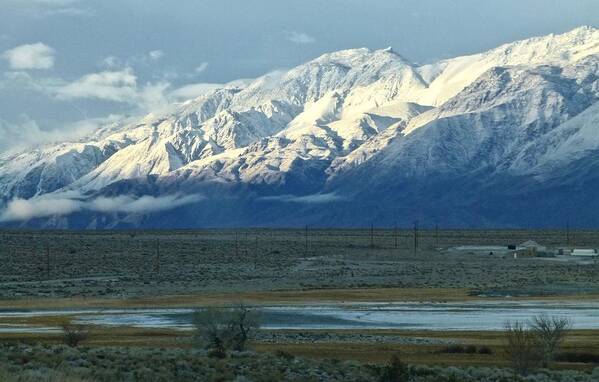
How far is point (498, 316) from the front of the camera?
238ft

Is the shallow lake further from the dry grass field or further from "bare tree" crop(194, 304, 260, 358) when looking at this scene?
"bare tree" crop(194, 304, 260, 358)

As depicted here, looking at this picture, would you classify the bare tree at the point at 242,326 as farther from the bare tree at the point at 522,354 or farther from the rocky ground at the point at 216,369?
the bare tree at the point at 522,354

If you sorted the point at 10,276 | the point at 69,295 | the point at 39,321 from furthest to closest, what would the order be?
the point at 10,276
the point at 69,295
the point at 39,321

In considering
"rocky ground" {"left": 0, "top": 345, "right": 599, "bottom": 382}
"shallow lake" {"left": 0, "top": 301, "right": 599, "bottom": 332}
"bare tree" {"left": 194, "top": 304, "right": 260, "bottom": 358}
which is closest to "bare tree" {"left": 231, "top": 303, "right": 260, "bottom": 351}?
"bare tree" {"left": 194, "top": 304, "right": 260, "bottom": 358}

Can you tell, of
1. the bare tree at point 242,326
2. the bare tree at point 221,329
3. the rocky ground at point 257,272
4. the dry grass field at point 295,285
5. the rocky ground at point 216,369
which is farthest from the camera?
the rocky ground at point 257,272

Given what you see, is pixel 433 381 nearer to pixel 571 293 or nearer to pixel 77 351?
pixel 77 351

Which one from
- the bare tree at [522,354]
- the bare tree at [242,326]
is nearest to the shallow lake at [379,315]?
the bare tree at [242,326]

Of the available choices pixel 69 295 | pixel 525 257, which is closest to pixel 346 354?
pixel 69 295

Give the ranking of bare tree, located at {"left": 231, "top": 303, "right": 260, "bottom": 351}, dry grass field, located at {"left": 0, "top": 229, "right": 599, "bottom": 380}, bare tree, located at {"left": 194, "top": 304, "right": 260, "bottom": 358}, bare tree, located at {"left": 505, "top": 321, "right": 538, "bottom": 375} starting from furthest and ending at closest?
1. dry grass field, located at {"left": 0, "top": 229, "right": 599, "bottom": 380}
2. bare tree, located at {"left": 231, "top": 303, "right": 260, "bottom": 351}
3. bare tree, located at {"left": 194, "top": 304, "right": 260, "bottom": 358}
4. bare tree, located at {"left": 505, "top": 321, "right": 538, "bottom": 375}

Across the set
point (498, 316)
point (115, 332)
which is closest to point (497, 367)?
point (115, 332)

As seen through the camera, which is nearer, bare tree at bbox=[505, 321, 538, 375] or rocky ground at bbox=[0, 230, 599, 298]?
bare tree at bbox=[505, 321, 538, 375]

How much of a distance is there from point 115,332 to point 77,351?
17898 mm

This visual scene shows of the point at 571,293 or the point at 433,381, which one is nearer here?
the point at 433,381

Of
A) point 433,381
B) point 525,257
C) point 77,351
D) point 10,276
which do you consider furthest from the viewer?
point 525,257
